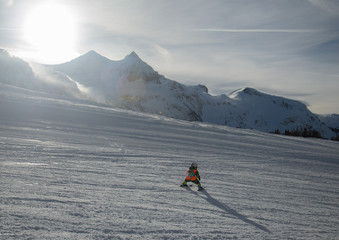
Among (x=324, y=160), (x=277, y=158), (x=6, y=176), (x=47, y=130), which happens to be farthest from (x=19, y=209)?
(x=324, y=160)

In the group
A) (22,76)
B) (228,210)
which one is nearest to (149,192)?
(228,210)

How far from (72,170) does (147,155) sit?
273cm

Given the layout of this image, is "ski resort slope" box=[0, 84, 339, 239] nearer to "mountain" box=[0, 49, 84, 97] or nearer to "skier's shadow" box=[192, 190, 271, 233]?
"skier's shadow" box=[192, 190, 271, 233]

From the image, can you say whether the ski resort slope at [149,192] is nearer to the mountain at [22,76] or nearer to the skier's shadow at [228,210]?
the skier's shadow at [228,210]

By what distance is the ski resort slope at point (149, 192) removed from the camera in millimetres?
3029

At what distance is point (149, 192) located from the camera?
14.0 ft

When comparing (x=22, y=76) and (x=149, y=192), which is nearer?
(x=149, y=192)

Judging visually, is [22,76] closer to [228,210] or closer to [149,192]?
[149,192]

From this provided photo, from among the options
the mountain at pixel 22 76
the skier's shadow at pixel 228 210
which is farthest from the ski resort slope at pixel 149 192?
A: the mountain at pixel 22 76

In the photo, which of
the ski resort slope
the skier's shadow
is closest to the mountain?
the ski resort slope

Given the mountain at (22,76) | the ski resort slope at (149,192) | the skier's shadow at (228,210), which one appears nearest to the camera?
the ski resort slope at (149,192)

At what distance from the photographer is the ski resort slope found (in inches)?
119

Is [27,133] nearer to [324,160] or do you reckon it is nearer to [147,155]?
[147,155]

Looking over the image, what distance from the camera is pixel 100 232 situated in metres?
2.83
